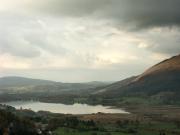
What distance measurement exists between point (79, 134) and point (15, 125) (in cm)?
4225

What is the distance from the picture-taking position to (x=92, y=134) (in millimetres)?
199875

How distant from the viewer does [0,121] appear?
535ft

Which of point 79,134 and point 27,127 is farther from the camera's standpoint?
point 79,134

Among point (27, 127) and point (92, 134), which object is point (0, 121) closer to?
point (27, 127)

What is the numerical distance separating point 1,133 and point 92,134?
5996 centimetres

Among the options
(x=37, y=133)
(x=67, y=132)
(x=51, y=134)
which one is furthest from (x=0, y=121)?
(x=67, y=132)

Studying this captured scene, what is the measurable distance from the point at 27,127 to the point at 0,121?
12.8 meters

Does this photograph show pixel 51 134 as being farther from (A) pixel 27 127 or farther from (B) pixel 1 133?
(B) pixel 1 133

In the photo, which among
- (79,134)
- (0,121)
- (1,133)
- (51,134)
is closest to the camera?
(1,133)

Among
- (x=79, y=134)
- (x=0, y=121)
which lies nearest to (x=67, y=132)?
(x=79, y=134)

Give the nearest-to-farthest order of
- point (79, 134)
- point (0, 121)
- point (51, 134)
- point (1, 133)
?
point (1, 133), point (0, 121), point (51, 134), point (79, 134)

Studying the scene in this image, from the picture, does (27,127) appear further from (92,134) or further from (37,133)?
(92,134)

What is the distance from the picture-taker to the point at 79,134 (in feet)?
650

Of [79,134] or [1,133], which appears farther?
[79,134]
